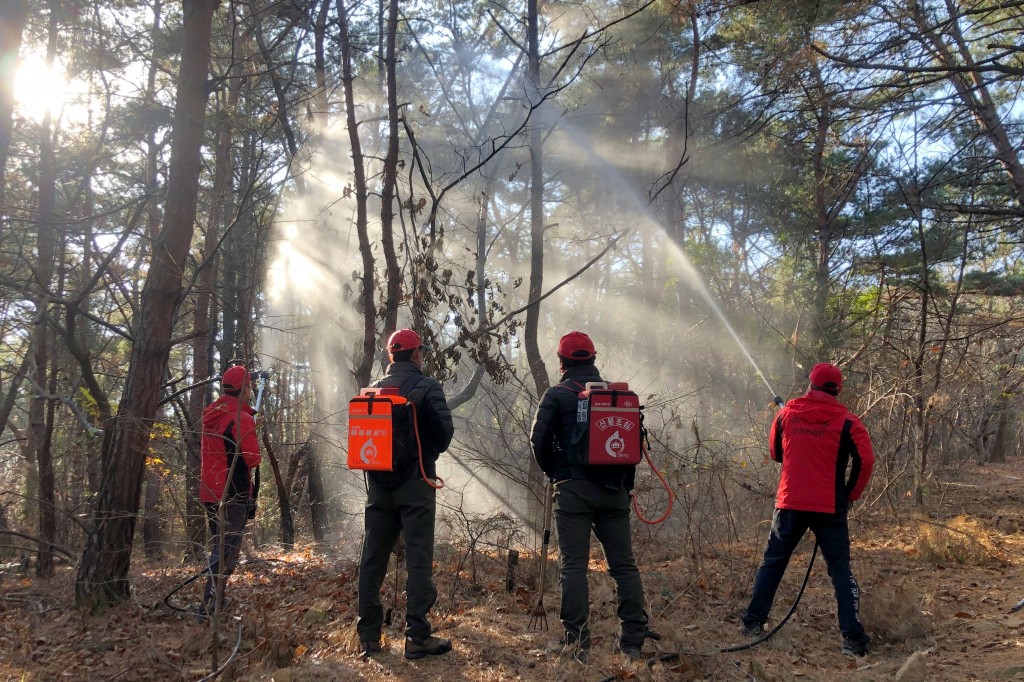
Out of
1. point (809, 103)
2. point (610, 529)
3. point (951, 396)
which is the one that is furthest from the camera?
point (951, 396)

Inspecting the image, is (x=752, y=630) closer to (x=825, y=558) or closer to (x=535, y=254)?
(x=825, y=558)

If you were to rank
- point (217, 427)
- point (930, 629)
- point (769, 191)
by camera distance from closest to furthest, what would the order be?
point (930, 629), point (217, 427), point (769, 191)

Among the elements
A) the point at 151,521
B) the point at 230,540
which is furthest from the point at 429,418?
the point at 151,521

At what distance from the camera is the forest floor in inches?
197

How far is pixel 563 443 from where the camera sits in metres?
5.32

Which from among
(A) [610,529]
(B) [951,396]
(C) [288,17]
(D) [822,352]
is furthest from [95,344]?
(B) [951,396]

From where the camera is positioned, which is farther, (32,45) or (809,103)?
(32,45)

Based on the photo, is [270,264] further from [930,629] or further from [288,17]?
[930,629]

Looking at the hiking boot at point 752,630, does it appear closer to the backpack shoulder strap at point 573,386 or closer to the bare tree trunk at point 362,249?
the backpack shoulder strap at point 573,386

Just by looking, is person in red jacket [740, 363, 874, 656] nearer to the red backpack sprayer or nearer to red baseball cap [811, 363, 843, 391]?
red baseball cap [811, 363, 843, 391]

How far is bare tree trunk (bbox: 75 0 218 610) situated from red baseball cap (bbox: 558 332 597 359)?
3785mm

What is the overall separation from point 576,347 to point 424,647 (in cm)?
234

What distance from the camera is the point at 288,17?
9945mm

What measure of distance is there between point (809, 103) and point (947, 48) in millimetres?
1668
